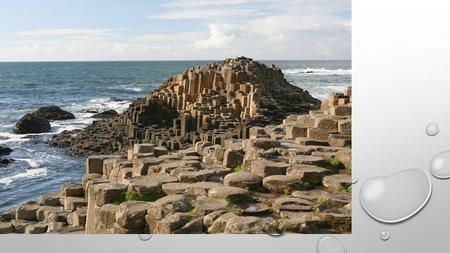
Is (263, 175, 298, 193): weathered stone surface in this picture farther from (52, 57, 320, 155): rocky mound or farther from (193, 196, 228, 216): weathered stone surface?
(52, 57, 320, 155): rocky mound

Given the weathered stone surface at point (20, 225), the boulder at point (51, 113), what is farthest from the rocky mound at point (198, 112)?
the weathered stone surface at point (20, 225)

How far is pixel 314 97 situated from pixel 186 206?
1026 cm

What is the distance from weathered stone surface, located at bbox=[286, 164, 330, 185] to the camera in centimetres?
380

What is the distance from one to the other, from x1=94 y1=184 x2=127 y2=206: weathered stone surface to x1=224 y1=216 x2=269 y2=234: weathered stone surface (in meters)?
1.05

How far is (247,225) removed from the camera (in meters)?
3.16

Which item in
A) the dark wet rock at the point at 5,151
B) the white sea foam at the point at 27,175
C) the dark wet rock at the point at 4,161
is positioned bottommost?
the white sea foam at the point at 27,175

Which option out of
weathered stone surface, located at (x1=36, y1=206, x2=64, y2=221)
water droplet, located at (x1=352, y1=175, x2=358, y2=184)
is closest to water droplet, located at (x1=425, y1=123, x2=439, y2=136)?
water droplet, located at (x1=352, y1=175, x2=358, y2=184)

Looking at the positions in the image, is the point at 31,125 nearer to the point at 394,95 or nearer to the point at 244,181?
the point at 244,181

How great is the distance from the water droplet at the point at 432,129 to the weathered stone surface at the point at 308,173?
2.13 feet

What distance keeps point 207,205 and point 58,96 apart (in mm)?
8673

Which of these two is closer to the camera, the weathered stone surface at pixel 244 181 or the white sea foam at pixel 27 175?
the weathered stone surface at pixel 244 181

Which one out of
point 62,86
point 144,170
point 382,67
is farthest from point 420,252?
point 62,86

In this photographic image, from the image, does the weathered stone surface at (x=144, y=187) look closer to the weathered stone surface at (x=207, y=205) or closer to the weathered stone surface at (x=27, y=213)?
the weathered stone surface at (x=207, y=205)

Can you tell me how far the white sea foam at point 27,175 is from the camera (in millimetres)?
7320
